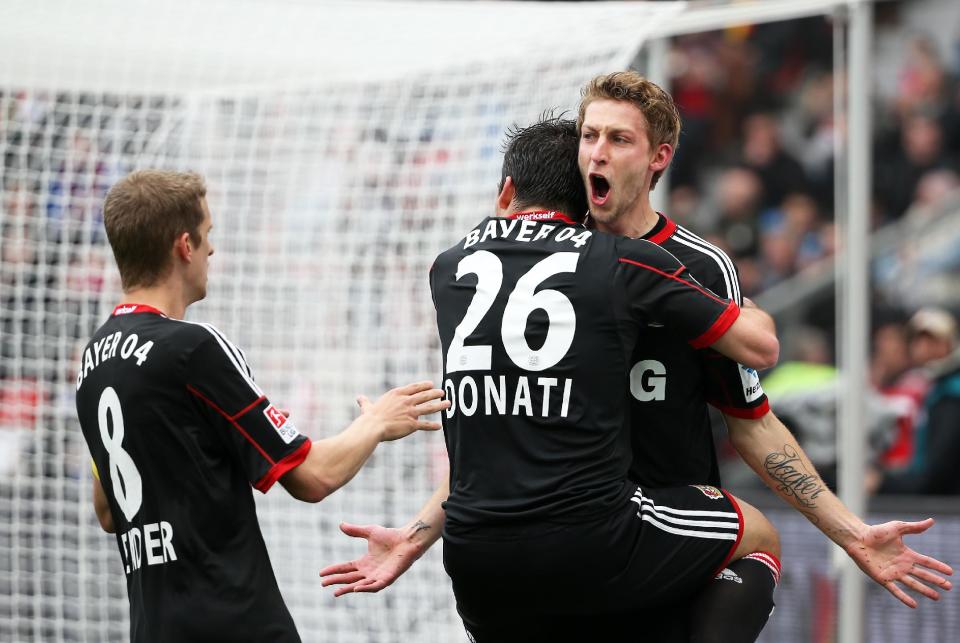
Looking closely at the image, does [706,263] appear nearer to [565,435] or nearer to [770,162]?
[565,435]

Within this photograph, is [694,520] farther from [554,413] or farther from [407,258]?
[407,258]

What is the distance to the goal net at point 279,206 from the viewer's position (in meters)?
6.58

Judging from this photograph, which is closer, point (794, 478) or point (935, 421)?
point (794, 478)

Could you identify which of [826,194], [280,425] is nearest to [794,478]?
[280,425]

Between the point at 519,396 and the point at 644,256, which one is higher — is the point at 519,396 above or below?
below

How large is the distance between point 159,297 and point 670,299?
5.15 ft

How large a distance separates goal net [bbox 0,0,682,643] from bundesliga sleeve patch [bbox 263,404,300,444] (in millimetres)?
2607

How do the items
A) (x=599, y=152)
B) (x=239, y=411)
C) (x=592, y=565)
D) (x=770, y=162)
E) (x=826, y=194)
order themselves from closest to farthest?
(x=592, y=565) → (x=239, y=411) → (x=599, y=152) → (x=826, y=194) → (x=770, y=162)

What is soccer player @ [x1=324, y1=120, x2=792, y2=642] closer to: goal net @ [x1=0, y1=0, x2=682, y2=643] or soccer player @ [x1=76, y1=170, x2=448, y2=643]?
soccer player @ [x1=76, y1=170, x2=448, y2=643]

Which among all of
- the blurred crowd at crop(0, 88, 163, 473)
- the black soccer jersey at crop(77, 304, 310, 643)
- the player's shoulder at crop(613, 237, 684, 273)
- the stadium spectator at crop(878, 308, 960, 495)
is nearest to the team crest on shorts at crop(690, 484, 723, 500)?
the player's shoulder at crop(613, 237, 684, 273)

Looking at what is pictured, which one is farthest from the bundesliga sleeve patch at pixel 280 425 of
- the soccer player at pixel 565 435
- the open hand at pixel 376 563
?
the soccer player at pixel 565 435

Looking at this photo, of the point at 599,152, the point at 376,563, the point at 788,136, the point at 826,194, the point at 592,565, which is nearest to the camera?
the point at 592,565

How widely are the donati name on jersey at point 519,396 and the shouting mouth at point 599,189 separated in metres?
0.65

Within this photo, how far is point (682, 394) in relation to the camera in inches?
155
